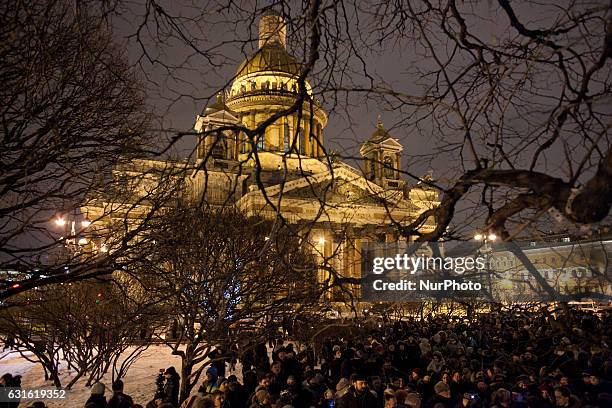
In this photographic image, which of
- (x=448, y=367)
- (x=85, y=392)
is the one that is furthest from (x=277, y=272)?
(x=85, y=392)

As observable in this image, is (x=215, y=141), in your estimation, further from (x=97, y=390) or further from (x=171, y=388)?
(x=171, y=388)

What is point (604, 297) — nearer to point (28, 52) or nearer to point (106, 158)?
point (28, 52)

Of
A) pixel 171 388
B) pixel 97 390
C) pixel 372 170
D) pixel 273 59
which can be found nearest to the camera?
pixel 372 170

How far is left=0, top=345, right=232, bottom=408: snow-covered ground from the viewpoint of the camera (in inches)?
492

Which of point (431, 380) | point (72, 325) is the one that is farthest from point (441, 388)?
point (72, 325)

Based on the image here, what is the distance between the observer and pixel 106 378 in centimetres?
1593

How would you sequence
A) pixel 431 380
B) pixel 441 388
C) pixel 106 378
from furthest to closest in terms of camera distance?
pixel 106 378
pixel 431 380
pixel 441 388

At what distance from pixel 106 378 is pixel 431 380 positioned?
11.3 metres

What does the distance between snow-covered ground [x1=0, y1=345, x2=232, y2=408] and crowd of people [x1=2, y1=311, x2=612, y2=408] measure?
2737 millimetres

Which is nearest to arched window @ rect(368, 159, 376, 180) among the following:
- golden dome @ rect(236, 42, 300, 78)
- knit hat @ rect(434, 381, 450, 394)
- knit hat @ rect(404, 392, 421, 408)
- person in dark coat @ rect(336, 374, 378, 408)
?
golden dome @ rect(236, 42, 300, 78)

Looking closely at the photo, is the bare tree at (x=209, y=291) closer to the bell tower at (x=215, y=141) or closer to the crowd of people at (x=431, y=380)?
the crowd of people at (x=431, y=380)

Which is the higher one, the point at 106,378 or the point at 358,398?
the point at 358,398

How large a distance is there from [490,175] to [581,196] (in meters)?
0.40

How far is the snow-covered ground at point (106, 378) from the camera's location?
1250 cm
